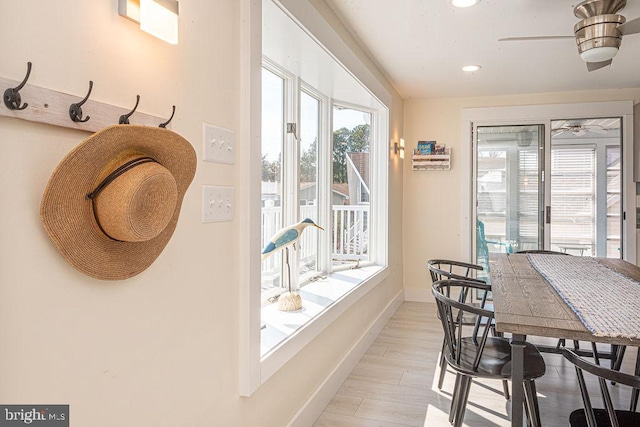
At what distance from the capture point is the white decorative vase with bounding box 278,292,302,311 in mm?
2629

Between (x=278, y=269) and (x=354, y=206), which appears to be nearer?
(x=278, y=269)

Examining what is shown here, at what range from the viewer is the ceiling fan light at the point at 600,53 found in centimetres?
229

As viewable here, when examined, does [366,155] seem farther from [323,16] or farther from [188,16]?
[188,16]

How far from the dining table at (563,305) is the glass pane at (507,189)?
2266mm

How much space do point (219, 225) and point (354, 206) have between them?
2.84m

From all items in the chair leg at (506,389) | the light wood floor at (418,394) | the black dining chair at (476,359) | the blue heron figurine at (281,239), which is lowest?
the light wood floor at (418,394)

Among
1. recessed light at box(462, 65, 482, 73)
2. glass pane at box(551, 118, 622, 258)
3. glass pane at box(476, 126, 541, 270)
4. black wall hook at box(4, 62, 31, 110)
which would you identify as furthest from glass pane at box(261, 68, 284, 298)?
glass pane at box(551, 118, 622, 258)

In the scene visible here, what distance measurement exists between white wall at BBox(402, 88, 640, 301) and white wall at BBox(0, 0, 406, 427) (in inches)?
149

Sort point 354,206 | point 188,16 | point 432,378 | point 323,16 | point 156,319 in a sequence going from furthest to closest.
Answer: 1. point 354,206
2. point 432,378
3. point 323,16
4. point 188,16
5. point 156,319

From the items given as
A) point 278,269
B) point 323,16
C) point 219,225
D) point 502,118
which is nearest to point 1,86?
point 219,225

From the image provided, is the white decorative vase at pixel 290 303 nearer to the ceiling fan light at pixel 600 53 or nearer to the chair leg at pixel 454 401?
the chair leg at pixel 454 401

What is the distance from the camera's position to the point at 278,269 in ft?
10.1

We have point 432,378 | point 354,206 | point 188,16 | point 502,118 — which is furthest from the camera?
point 502,118

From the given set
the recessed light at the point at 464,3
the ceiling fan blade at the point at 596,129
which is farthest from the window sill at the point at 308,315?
the ceiling fan blade at the point at 596,129
